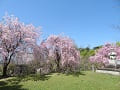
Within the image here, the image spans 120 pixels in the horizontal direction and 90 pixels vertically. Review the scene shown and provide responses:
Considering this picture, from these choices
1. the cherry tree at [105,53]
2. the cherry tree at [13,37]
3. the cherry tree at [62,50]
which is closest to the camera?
the cherry tree at [13,37]

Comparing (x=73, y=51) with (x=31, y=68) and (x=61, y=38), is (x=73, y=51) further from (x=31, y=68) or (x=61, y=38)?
(x=31, y=68)

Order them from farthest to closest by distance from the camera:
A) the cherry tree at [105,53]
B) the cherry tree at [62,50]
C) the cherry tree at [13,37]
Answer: the cherry tree at [105,53] < the cherry tree at [62,50] < the cherry tree at [13,37]

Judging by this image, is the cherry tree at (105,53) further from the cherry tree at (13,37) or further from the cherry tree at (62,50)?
the cherry tree at (13,37)

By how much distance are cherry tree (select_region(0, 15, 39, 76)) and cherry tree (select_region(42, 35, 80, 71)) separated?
241cm

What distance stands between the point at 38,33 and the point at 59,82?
619cm

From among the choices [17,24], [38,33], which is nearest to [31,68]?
[38,33]

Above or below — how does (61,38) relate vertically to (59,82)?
above

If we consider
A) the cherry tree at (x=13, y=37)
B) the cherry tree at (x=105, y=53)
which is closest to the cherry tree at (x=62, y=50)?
the cherry tree at (x=13, y=37)

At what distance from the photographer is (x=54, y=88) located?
10250 mm

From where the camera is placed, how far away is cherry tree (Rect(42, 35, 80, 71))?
1691 cm

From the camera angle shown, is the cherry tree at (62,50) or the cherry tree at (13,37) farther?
the cherry tree at (62,50)

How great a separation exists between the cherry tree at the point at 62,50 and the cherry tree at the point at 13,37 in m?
2.41

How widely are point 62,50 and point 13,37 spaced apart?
198 inches

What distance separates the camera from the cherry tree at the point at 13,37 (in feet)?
46.5
